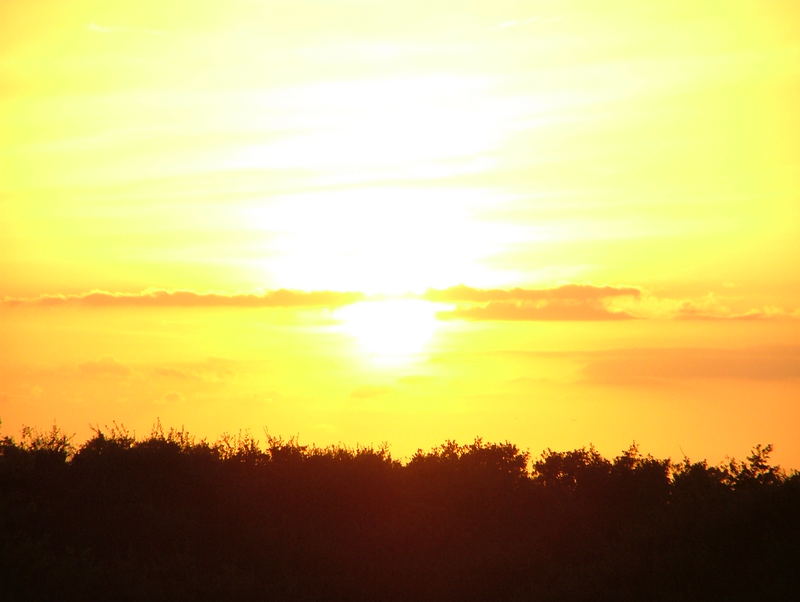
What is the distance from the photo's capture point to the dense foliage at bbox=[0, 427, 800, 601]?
765 inches

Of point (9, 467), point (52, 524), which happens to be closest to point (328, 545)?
point (52, 524)

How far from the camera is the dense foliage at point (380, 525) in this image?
1942cm

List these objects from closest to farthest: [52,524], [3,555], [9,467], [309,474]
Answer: [3,555]
[52,524]
[9,467]
[309,474]

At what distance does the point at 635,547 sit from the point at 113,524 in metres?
12.6

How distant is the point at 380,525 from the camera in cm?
2378

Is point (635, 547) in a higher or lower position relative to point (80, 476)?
lower

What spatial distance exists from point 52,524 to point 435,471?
34.7 ft

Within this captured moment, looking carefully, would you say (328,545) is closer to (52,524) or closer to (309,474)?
(309,474)

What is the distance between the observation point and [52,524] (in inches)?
837

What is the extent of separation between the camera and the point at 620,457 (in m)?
26.7

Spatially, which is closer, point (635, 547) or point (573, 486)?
point (635, 547)

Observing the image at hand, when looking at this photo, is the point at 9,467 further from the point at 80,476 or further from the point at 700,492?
the point at 700,492

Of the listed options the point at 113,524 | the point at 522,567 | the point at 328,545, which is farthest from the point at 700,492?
the point at 113,524

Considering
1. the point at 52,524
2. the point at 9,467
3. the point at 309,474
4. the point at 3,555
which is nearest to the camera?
the point at 3,555
